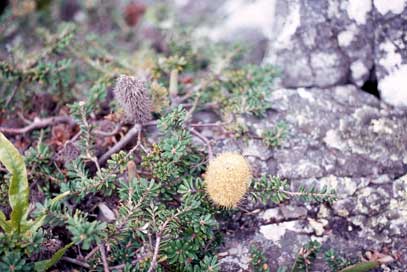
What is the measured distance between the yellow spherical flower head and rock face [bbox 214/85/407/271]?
369 millimetres

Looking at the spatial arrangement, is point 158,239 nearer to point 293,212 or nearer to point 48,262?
point 48,262

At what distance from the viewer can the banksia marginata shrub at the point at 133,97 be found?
7.55ft

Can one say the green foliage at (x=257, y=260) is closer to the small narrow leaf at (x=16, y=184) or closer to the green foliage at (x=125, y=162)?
the green foliage at (x=125, y=162)

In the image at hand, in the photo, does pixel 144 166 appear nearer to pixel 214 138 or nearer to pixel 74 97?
pixel 214 138

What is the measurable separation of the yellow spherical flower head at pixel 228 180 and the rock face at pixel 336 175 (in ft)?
1.21

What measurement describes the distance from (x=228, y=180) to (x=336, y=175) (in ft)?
2.52

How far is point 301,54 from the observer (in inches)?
115

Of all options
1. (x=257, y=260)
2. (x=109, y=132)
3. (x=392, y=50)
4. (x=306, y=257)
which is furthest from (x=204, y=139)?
(x=392, y=50)

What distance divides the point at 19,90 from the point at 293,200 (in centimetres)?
194

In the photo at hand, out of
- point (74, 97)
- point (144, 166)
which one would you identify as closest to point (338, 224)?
point (144, 166)

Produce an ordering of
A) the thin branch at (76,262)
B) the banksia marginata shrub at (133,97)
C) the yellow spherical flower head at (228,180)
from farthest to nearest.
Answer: the banksia marginata shrub at (133,97), the thin branch at (76,262), the yellow spherical flower head at (228,180)

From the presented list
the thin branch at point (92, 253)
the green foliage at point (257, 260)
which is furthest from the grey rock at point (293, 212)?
the thin branch at point (92, 253)

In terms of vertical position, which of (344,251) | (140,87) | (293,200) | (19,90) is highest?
(140,87)

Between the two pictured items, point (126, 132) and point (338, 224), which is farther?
point (126, 132)
